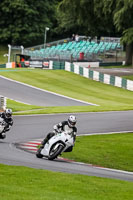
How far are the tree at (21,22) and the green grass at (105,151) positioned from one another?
201ft

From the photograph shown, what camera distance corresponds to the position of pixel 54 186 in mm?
11305

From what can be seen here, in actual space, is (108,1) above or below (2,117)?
above

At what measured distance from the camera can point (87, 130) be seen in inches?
924

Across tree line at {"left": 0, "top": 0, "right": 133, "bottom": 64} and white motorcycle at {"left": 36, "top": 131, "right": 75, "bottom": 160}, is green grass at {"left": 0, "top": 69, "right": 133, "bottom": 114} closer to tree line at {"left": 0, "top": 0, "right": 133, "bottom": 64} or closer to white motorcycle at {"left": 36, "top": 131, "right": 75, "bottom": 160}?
tree line at {"left": 0, "top": 0, "right": 133, "bottom": 64}

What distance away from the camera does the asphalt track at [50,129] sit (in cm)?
1491

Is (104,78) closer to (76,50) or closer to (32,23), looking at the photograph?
(76,50)

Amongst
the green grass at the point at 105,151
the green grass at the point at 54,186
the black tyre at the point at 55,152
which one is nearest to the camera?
the green grass at the point at 54,186

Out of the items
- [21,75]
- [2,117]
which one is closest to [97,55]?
[21,75]

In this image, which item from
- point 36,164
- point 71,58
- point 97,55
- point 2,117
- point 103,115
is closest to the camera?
point 36,164

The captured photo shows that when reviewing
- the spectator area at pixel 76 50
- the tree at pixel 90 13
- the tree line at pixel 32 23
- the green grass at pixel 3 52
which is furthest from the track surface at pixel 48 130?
the green grass at pixel 3 52

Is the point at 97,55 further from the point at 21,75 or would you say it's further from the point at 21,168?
the point at 21,168

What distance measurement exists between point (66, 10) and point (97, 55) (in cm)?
661

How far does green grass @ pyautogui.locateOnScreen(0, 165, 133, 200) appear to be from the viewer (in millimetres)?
10141

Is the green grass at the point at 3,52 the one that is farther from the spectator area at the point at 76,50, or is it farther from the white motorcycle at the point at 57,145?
the white motorcycle at the point at 57,145
